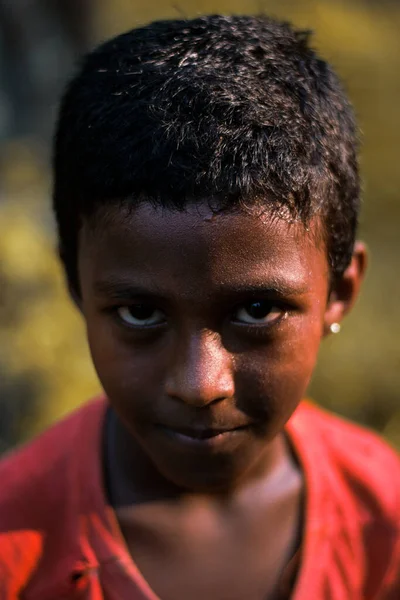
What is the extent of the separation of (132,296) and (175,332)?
0.09m

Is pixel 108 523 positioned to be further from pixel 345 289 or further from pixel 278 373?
pixel 345 289

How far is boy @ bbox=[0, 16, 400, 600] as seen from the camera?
3.49 ft

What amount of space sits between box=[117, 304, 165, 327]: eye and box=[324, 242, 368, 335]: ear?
1.22 feet

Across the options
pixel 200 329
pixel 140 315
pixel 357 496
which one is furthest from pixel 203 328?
pixel 357 496

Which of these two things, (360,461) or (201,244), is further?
(360,461)

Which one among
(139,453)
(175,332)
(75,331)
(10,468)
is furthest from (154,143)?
(75,331)

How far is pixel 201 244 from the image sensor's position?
1034 millimetres

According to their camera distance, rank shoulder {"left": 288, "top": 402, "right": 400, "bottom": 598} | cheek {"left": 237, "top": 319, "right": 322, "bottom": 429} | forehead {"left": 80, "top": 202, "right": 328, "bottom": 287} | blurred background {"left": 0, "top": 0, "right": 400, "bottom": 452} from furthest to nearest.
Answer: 1. blurred background {"left": 0, "top": 0, "right": 400, "bottom": 452}
2. shoulder {"left": 288, "top": 402, "right": 400, "bottom": 598}
3. cheek {"left": 237, "top": 319, "right": 322, "bottom": 429}
4. forehead {"left": 80, "top": 202, "right": 328, "bottom": 287}

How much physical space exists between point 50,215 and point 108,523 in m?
2.52

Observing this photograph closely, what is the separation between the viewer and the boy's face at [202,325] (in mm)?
1048

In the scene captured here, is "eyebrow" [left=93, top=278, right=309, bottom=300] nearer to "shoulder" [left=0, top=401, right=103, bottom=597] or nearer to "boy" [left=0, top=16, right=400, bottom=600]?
"boy" [left=0, top=16, right=400, bottom=600]

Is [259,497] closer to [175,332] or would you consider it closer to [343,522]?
[343,522]

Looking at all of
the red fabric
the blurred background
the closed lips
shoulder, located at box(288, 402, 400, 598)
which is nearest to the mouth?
the closed lips

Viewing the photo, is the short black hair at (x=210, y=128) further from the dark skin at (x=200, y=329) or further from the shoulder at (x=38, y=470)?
the shoulder at (x=38, y=470)
